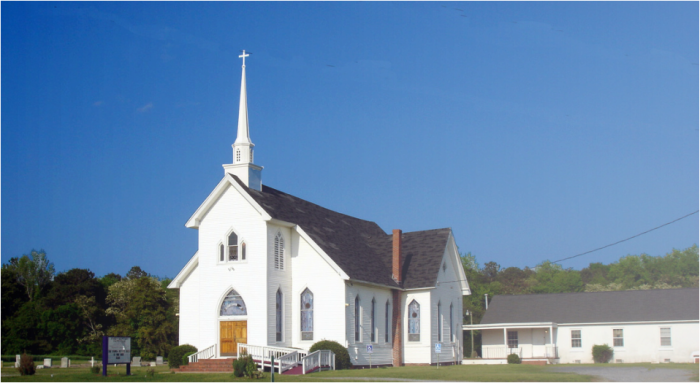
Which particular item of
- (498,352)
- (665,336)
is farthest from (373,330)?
(665,336)

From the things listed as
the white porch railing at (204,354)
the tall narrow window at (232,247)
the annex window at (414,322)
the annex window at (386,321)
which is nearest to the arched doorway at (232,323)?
the white porch railing at (204,354)

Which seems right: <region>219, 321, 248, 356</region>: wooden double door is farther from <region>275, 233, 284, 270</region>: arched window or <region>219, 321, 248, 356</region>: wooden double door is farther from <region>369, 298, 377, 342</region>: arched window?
<region>369, 298, 377, 342</region>: arched window

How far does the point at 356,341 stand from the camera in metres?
36.3

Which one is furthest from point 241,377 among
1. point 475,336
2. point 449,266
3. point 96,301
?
point 96,301

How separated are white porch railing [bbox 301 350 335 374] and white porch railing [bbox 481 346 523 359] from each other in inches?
693

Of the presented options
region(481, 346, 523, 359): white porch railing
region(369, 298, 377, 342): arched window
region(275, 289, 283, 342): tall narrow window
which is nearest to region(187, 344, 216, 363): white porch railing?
region(275, 289, 283, 342): tall narrow window

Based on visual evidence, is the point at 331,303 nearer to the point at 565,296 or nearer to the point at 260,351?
the point at 260,351

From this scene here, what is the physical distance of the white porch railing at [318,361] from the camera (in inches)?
1222

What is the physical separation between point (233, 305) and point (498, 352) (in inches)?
816

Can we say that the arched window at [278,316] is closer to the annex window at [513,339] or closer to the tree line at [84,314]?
the annex window at [513,339]

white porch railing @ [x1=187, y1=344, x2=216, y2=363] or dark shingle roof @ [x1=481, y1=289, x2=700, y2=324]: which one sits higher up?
dark shingle roof @ [x1=481, y1=289, x2=700, y2=324]

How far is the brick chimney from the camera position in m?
40.6

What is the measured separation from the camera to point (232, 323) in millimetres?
34906

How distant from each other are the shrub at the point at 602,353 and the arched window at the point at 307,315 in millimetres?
19256
